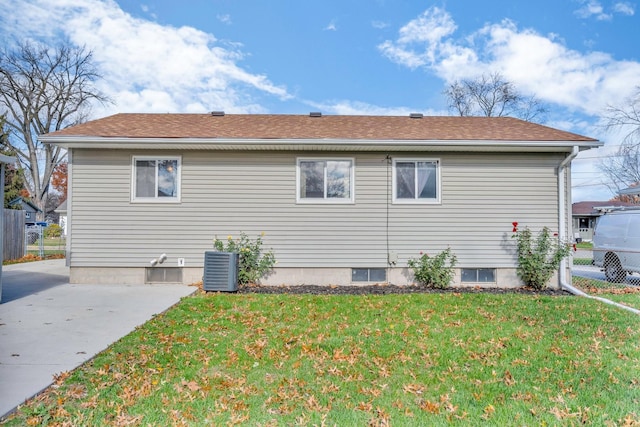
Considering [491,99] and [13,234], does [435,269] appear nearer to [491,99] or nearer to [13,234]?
[13,234]

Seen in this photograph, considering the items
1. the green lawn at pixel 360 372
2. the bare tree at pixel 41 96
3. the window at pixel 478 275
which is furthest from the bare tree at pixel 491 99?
the bare tree at pixel 41 96

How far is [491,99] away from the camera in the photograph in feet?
84.0

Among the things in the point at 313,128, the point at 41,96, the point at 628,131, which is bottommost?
the point at 313,128

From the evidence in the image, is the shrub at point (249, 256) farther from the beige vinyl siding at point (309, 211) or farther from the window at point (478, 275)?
the window at point (478, 275)

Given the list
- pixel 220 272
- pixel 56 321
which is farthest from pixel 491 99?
pixel 56 321

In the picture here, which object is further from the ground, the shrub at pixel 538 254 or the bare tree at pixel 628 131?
A: the bare tree at pixel 628 131

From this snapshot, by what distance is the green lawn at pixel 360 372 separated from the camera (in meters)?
2.66

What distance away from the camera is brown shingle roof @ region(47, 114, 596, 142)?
7.94m

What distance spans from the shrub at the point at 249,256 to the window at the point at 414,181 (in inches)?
123

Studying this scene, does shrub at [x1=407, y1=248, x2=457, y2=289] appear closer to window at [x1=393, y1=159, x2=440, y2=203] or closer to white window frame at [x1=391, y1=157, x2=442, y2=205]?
white window frame at [x1=391, y1=157, x2=442, y2=205]

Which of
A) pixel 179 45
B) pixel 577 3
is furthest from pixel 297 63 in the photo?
pixel 577 3

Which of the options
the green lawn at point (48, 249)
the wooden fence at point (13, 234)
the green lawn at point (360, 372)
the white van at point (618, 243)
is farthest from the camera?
the green lawn at point (48, 249)

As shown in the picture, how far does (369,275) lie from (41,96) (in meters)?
27.5

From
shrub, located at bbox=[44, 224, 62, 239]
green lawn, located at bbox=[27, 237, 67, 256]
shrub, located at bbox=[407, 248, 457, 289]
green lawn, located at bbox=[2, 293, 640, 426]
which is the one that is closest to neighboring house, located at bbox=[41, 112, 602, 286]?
shrub, located at bbox=[407, 248, 457, 289]
